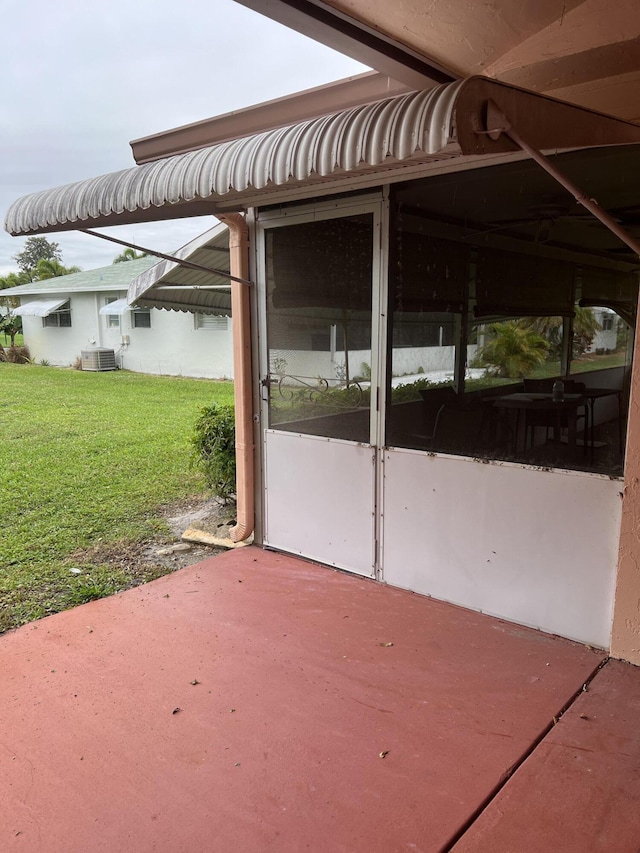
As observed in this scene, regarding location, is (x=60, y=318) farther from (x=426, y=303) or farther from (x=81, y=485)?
(x=426, y=303)

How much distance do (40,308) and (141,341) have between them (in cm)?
430

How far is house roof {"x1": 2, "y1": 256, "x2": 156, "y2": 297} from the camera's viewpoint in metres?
17.9

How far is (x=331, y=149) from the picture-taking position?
2227 millimetres

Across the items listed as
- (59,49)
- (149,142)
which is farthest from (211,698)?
(59,49)

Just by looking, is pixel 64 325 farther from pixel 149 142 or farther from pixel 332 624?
pixel 332 624

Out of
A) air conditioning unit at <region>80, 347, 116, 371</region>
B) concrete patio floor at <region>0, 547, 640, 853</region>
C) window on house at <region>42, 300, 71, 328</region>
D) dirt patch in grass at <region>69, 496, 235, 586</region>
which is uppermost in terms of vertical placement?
window on house at <region>42, 300, 71, 328</region>

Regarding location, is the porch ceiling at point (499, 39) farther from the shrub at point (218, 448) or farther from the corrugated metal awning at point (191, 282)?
the shrub at point (218, 448)

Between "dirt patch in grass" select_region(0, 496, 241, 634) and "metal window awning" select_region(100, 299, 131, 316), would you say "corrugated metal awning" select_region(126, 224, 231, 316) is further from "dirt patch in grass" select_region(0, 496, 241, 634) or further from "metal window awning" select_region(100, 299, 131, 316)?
"metal window awning" select_region(100, 299, 131, 316)

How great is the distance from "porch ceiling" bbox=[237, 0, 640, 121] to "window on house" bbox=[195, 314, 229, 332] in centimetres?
1292

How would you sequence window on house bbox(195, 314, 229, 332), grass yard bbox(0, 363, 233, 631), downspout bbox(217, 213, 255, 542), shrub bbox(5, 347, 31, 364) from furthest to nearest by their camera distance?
shrub bbox(5, 347, 31, 364), window on house bbox(195, 314, 229, 332), downspout bbox(217, 213, 255, 542), grass yard bbox(0, 363, 233, 631)

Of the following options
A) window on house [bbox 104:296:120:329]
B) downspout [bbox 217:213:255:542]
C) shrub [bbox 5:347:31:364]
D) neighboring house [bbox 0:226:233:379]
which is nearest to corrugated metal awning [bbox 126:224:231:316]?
downspout [bbox 217:213:255:542]

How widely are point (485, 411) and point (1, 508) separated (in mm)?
4507

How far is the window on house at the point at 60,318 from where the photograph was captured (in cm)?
1911

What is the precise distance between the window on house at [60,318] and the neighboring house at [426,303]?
16848 mm
